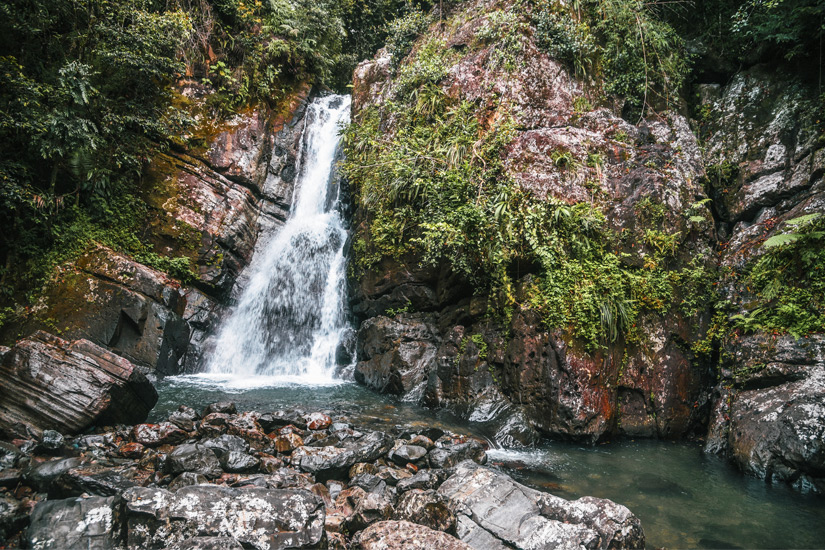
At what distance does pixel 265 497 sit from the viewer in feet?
10.2

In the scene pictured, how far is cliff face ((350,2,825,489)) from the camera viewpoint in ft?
19.3

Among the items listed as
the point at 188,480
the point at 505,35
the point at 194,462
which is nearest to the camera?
the point at 188,480

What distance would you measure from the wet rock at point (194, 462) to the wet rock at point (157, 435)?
31.6 inches

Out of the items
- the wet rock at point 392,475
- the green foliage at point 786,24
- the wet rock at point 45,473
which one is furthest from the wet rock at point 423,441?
the green foliage at point 786,24

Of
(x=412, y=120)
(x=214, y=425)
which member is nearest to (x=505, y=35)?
(x=412, y=120)

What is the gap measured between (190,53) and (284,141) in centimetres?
332

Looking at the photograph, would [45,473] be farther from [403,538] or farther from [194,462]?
[403,538]

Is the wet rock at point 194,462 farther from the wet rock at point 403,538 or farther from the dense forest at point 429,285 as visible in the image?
the wet rock at point 403,538

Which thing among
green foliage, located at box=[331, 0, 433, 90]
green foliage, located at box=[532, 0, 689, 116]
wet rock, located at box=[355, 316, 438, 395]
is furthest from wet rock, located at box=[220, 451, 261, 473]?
green foliage, located at box=[331, 0, 433, 90]

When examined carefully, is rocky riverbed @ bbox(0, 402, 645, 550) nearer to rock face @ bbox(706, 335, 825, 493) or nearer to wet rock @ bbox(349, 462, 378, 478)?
wet rock @ bbox(349, 462, 378, 478)

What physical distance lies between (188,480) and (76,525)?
3.13ft

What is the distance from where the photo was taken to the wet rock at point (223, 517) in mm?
2838

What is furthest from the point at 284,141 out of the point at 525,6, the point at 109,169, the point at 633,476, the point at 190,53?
the point at 633,476

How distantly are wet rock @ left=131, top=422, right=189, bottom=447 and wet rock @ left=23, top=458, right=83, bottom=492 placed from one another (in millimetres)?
944
